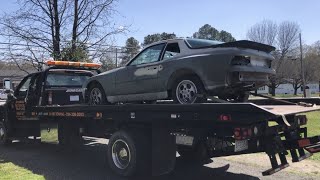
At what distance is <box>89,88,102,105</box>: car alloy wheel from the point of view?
29.7 feet

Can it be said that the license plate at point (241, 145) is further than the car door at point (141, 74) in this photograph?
No

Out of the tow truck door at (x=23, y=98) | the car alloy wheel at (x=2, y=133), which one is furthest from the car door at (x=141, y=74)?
the car alloy wheel at (x=2, y=133)

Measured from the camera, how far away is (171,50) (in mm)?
7441

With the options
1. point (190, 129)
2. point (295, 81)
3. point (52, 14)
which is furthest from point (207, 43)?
point (295, 81)

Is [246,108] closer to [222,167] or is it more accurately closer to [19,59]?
[222,167]

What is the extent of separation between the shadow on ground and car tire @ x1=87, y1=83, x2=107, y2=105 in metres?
1.30

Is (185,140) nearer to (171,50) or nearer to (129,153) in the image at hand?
(129,153)

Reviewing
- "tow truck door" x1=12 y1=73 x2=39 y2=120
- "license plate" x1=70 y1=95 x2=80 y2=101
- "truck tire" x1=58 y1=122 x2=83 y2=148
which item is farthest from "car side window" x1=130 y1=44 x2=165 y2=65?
"tow truck door" x1=12 y1=73 x2=39 y2=120

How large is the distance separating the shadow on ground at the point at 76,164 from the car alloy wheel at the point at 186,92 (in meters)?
1.53

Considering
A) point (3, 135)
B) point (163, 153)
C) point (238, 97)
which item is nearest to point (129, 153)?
point (163, 153)

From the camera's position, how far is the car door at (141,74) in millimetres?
7445

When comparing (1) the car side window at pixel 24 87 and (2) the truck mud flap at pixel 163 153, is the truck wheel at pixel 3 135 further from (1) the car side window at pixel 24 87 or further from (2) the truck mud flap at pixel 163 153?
(2) the truck mud flap at pixel 163 153

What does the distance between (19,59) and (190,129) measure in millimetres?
18760

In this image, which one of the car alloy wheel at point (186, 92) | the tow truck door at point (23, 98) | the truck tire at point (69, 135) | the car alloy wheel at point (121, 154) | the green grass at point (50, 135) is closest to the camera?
the car alloy wheel at point (186, 92)
